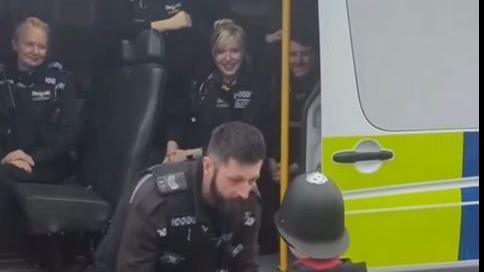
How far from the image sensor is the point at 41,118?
12.0ft

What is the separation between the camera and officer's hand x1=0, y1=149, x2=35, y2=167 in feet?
11.7

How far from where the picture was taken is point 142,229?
2500 mm

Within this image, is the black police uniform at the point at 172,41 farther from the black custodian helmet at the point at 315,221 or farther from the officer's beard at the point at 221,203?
the black custodian helmet at the point at 315,221

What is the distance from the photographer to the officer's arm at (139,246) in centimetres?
249

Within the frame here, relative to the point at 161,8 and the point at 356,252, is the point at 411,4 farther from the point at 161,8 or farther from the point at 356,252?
the point at 161,8

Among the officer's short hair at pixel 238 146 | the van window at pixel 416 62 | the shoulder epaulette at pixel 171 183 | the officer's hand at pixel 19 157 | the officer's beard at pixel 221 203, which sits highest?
the van window at pixel 416 62

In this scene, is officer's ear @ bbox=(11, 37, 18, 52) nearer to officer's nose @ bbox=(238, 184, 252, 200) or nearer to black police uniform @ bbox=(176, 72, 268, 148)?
black police uniform @ bbox=(176, 72, 268, 148)

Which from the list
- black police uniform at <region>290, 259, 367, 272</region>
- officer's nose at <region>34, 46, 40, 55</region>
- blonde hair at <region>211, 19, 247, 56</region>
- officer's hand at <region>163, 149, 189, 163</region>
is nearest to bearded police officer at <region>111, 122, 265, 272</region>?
black police uniform at <region>290, 259, 367, 272</region>

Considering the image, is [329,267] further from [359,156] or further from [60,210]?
[60,210]

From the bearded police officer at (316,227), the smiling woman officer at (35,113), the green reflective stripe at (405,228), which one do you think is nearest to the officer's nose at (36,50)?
the smiling woman officer at (35,113)

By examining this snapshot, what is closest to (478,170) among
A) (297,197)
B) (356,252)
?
(356,252)

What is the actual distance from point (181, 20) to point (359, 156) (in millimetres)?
1136

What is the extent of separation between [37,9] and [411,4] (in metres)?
1.59

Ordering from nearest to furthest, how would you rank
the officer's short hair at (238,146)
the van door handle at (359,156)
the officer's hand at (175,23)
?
the officer's short hair at (238,146), the van door handle at (359,156), the officer's hand at (175,23)
